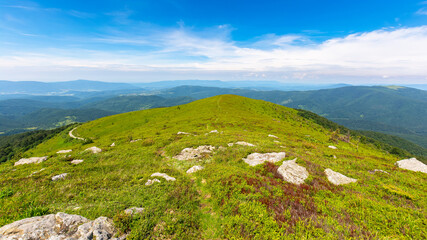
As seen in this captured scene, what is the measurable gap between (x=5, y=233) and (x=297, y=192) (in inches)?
639

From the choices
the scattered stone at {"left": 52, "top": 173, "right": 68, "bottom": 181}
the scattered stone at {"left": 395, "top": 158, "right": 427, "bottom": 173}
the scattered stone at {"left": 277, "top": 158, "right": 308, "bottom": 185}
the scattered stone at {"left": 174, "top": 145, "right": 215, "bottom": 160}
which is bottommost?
the scattered stone at {"left": 395, "top": 158, "right": 427, "bottom": 173}

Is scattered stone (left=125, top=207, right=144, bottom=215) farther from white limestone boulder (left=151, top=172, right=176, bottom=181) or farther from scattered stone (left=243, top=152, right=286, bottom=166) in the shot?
scattered stone (left=243, top=152, right=286, bottom=166)

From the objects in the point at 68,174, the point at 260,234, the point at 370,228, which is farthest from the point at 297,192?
the point at 68,174

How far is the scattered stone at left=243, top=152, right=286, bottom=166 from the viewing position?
663 inches

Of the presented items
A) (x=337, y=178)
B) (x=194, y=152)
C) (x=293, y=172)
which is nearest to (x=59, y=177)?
→ (x=194, y=152)

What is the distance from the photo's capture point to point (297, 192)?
36.4 feet

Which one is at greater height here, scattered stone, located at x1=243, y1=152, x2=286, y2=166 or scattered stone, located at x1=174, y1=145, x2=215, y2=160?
scattered stone, located at x1=243, y1=152, x2=286, y2=166

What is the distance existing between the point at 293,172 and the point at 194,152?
1318 centimetres

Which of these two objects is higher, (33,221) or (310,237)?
(33,221)

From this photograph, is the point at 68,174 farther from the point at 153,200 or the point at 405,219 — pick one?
the point at 405,219

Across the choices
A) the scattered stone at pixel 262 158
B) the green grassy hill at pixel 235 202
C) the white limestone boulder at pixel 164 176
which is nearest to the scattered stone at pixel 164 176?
the white limestone boulder at pixel 164 176

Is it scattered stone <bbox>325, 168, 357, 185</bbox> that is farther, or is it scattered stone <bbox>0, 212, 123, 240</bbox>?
scattered stone <bbox>325, 168, 357, 185</bbox>

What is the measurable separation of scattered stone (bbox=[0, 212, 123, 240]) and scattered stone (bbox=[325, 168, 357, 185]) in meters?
16.3

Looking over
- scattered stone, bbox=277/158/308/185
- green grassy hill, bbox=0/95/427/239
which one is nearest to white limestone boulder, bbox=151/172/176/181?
green grassy hill, bbox=0/95/427/239
